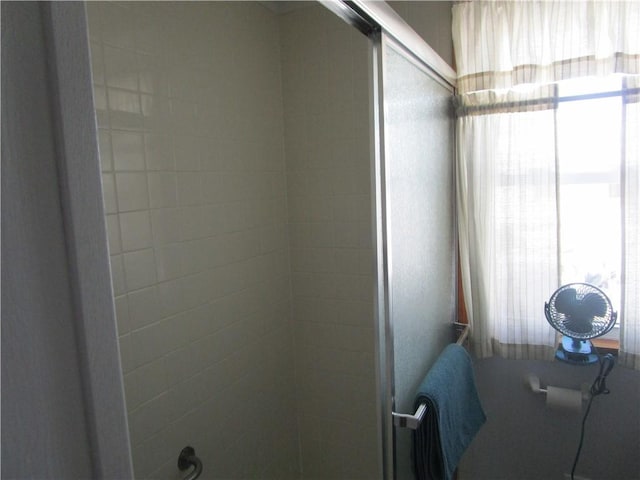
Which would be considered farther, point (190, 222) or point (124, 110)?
Answer: point (190, 222)

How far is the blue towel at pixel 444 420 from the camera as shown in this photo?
1.18 metres

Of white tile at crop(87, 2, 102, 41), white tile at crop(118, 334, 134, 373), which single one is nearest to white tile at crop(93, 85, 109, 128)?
white tile at crop(87, 2, 102, 41)

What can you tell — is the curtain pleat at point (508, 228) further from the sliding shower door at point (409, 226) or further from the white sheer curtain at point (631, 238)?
the white sheer curtain at point (631, 238)

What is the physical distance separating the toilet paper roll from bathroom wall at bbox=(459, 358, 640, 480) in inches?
1.3

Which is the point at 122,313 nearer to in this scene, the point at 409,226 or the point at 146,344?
the point at 146,344

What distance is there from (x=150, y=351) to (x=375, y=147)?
937 mm

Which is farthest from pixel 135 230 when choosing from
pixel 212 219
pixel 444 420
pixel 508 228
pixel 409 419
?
pixel 508 228

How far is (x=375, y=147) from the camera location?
1032mm

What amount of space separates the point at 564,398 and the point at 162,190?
1709 mm

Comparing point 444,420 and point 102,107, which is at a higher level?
point 102,107

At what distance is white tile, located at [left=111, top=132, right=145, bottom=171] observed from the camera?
3.90 feet

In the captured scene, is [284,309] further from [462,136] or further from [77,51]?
[77,51]

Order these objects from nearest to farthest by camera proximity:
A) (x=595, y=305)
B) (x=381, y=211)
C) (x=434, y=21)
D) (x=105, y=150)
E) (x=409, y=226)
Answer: (x=381, y=211) < (x=105, y=150) < (x=409, y=226) < (x=595, y=305) < (x=434, y=21)

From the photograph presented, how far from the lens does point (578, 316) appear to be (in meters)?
1.49
